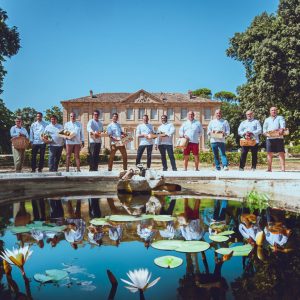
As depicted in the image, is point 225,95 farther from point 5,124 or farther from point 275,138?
point 275,138

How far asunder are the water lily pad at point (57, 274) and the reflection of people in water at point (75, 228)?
525 mm

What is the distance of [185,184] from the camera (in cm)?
582

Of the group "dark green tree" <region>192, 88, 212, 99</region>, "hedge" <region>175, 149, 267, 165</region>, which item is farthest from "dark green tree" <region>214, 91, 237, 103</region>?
"hedge" <region>175, 149, 267, 165</region>

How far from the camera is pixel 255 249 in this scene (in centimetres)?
259

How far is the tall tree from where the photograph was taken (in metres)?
15.7

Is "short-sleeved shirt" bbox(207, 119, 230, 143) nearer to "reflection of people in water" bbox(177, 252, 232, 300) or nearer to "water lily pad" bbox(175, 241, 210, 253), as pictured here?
"water lily pad" bbox(175, 241, 210, 253)

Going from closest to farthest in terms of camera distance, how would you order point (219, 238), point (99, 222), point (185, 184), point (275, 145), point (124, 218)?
point (219, 238)
point (99, 222)
point (124, 218)
point (185, 184)
point (275, 145)

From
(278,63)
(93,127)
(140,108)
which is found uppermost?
(140,108)

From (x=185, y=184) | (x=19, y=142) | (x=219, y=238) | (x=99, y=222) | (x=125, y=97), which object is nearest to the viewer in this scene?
(x=219, y=238)

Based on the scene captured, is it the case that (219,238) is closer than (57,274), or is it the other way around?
(57,274)

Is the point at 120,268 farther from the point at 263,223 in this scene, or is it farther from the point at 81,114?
the point at 81,114

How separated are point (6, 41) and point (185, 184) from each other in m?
15.9

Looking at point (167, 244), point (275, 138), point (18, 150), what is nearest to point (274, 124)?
point (275, 138)

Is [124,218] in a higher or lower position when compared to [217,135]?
lower
